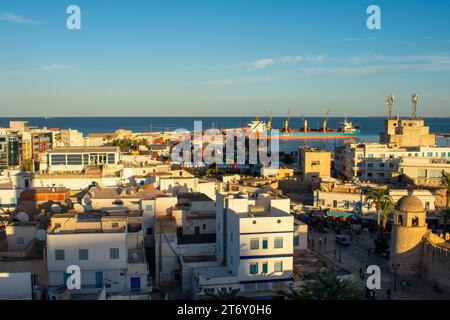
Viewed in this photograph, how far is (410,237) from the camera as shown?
71.7 ft

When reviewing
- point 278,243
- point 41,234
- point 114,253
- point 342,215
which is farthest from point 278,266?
point 342,215

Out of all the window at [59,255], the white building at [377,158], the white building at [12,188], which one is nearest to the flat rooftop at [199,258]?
the window at [59,255]

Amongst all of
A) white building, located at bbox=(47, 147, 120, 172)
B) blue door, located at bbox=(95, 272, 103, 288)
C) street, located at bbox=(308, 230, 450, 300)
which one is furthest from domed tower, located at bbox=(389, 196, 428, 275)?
white building, located at bbox=(47, 147, 120, 172)

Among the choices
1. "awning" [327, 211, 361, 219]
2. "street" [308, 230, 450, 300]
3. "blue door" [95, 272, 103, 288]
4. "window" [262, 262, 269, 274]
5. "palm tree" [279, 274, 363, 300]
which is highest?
"palm tree" [279, 274, 363, 300]

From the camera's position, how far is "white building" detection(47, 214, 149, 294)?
58.6 feet

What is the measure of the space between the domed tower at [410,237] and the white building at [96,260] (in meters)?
10.6

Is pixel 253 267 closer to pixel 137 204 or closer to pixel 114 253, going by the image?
pixel 114 253

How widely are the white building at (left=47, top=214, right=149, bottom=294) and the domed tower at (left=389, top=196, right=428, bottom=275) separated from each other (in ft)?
34.9

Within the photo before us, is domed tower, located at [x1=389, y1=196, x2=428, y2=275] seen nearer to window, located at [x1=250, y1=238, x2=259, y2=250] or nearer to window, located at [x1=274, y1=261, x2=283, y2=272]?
window, located at [x1=274, y1=261, x2=283, y2=272]

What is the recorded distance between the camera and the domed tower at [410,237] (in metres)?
21.8

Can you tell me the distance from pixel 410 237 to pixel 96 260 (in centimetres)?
1270

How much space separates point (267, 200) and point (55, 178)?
20.4 metres
